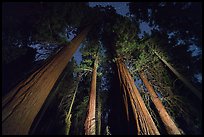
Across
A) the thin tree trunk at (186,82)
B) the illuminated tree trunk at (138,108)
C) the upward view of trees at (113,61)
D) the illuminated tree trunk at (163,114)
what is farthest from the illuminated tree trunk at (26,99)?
the thin tree trunk at (186,82)

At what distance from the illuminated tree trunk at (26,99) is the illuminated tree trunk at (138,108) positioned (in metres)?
3.45

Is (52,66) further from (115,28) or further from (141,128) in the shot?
(115,28)

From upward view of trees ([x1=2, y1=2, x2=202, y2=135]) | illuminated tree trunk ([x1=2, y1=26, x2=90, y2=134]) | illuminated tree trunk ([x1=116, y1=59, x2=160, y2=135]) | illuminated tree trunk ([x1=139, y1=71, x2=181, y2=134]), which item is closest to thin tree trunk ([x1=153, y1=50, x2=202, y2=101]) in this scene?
upward view of trees ([x1=2, y1=2, x2=202, y2=135])

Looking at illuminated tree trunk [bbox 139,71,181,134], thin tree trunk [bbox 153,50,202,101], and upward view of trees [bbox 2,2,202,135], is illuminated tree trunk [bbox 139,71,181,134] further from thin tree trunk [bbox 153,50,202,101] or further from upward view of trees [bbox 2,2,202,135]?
thin tree trunk [bbox 153,50,202,101]

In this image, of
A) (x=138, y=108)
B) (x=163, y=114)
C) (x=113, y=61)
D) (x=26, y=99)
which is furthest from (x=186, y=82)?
(x=26, y=99)

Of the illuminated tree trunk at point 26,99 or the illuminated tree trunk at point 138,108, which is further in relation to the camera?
the illuminated tree trunk at point 138,108

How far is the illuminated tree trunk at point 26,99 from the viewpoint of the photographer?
427 centimetres

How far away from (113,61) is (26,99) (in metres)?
7.65

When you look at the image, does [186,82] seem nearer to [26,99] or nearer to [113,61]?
[113,61]

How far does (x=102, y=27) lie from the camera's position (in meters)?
13.8

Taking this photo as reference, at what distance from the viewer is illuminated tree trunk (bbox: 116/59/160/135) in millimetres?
7086

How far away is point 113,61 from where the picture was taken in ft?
39.7

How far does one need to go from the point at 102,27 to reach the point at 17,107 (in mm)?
10120

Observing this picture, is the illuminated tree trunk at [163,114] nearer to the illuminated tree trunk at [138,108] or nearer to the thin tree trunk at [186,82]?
the illuminated tree trunk at [138,108]
